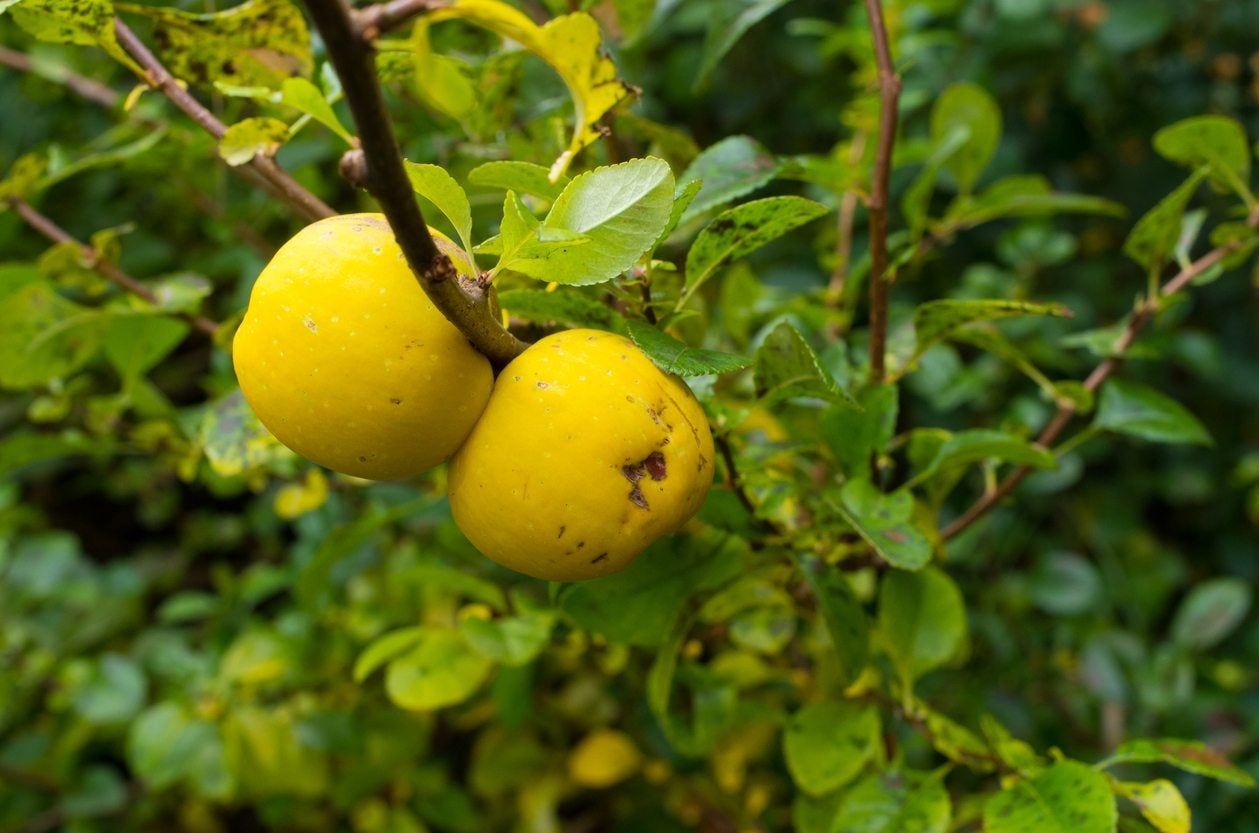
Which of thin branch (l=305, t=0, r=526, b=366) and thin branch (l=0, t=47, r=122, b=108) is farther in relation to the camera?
thin branch (l=0, t=47, r=122, b=108)

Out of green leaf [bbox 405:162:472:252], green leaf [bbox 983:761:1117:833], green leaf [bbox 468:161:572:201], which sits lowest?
green leaf [bbox 983:761:1117:833]

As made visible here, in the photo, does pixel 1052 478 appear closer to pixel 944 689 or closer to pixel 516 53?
pixel 944 689

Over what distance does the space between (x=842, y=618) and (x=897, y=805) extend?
0.42 feet

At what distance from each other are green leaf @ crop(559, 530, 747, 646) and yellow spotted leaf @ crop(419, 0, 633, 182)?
0.23m

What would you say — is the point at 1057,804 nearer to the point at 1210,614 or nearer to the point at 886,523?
the point at 886,523

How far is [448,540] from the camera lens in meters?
0.77

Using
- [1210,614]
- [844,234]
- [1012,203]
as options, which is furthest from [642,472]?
[1210,614]

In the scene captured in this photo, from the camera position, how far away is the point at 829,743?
0.66m

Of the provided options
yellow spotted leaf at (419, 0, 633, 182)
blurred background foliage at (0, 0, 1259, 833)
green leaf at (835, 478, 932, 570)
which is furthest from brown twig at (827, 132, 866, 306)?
yellow spotted leaf at (419, 0, 633, 182)

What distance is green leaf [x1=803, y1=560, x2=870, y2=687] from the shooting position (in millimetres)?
563

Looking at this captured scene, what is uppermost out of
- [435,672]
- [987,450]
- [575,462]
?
[575,462]

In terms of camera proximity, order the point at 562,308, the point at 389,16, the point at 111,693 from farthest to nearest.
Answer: the point at 111,693 → the point at 562,308 → the point at 389,16

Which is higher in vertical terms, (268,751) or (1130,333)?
(1130,333)

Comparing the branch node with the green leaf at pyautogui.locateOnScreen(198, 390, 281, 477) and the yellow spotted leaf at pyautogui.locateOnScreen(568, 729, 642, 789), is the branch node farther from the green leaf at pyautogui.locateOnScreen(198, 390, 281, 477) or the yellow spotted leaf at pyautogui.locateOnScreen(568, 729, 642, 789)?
the yellow spotted leaf at pyautogui.locateOnScreen(568, 729, 642, 789)
